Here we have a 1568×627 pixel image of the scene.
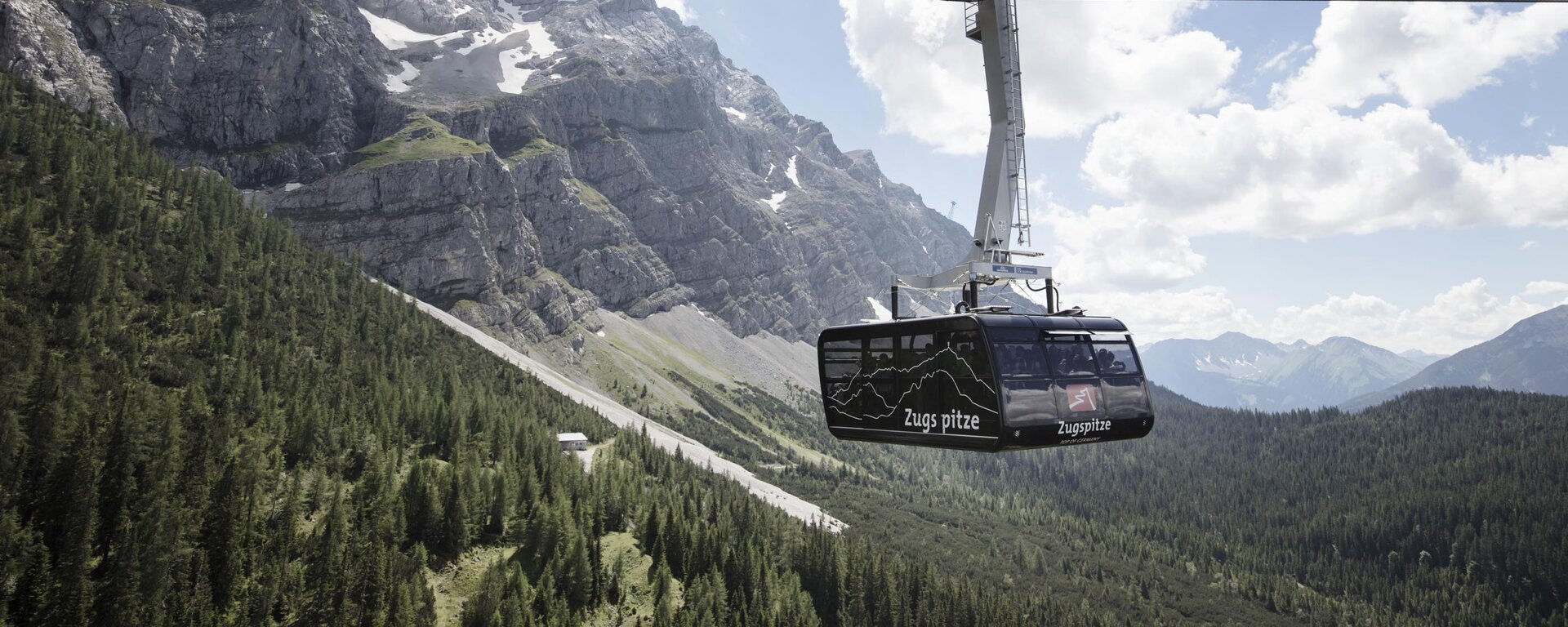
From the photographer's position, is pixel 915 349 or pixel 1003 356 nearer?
pixel 1003 356

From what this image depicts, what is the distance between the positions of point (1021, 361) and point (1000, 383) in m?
0.94

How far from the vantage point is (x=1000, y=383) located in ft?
60.0

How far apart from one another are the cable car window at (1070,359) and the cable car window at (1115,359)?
36cm

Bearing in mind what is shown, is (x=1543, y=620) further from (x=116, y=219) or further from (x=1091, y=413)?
(x=116, y=219)

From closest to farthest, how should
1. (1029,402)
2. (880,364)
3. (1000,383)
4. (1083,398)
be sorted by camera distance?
1. (1000,383)
2. (1029,402)
3. (1083,398)
4. (880,364)

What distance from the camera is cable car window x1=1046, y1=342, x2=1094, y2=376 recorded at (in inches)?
757

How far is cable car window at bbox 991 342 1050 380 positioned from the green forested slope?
71.3 meters

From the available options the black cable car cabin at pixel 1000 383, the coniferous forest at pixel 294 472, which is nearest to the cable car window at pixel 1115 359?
the black cable car cabin at pixel 1000 383

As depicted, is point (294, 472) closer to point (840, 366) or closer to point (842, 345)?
point (840, 366)

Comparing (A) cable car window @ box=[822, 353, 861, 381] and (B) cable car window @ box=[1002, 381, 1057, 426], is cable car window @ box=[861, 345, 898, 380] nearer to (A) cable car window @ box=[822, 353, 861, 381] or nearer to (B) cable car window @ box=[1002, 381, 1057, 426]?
(A) cable car window @ box=[822, 353, 861, 381]

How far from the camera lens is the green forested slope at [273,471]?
3031 inches

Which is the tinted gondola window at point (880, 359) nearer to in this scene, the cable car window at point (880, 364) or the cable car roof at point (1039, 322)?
the cable car window at point (880, 364)

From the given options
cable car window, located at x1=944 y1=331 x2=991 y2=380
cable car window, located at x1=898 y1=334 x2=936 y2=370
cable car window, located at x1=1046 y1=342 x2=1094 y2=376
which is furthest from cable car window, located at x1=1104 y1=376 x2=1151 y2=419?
cable car window, located at x1=898 y1=334 x2=936 y2=370

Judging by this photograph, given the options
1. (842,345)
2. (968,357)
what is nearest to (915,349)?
(968,357)
